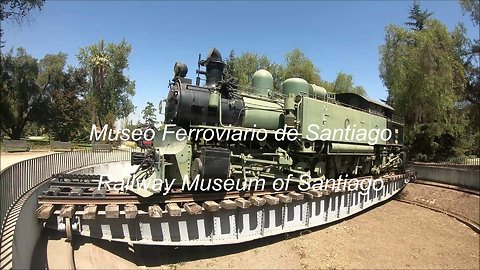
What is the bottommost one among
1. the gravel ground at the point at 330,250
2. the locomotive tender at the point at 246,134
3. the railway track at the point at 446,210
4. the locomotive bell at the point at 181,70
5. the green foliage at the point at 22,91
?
the gravel ground at the point at 330,250

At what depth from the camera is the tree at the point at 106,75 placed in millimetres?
41750

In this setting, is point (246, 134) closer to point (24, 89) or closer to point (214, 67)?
point (214, 67)

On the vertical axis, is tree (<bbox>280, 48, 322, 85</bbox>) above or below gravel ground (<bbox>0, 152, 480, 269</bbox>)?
above

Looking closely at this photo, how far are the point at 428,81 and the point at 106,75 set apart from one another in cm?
3685

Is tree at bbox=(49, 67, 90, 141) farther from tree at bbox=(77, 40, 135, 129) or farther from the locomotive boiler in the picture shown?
the locomotive boiler

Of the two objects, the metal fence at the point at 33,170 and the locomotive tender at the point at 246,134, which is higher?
the locomotive tender at the point at 246,134

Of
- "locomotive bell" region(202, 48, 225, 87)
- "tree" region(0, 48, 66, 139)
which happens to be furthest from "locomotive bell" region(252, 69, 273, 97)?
"tree" region(0, 48, 66, 139)

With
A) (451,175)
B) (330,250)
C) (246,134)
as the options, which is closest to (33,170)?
(246,134)

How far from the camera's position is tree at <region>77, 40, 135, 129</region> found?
4175cm

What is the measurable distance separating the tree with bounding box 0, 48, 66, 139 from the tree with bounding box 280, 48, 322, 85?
30.1 metres

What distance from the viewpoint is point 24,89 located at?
4009cm

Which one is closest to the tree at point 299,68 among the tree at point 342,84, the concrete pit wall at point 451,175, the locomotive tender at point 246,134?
the tree at point 342,84

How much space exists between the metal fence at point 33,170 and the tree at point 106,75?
80.4ft

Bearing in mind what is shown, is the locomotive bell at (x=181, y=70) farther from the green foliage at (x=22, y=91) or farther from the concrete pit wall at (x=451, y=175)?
the green foliage at (x=22, y=91)
